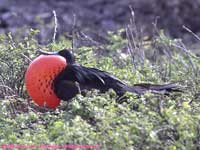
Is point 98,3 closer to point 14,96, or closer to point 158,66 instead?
point 158,66

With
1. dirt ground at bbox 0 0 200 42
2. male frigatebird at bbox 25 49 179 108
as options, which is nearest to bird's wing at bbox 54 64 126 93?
male frigatebird at bbox 25 49 179 108

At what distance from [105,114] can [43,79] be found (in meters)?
0.60

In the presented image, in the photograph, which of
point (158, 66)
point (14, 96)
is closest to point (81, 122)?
Result: point (14, 96)

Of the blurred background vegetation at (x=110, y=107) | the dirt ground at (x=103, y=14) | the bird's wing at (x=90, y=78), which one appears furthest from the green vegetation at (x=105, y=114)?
Result: the dirt ground at (x=103, y=14)

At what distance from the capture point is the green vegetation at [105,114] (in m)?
2.73

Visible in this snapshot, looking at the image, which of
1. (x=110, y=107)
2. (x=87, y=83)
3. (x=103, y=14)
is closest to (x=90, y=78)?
(x=87, y=83)

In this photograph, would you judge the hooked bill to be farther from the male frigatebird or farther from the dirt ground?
the dirt ground

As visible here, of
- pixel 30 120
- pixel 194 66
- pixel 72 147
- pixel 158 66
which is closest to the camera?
pixel 72 147

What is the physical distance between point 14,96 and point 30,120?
1.29ft

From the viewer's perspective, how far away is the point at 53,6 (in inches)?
310

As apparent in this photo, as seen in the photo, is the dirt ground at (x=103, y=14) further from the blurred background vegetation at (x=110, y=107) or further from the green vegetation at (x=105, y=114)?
the green vegetation at (x=105, y=114)

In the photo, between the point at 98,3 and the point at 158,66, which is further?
the point at 98,3

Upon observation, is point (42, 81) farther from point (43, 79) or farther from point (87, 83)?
point (87, 83)

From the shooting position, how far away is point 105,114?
2.92 meters
